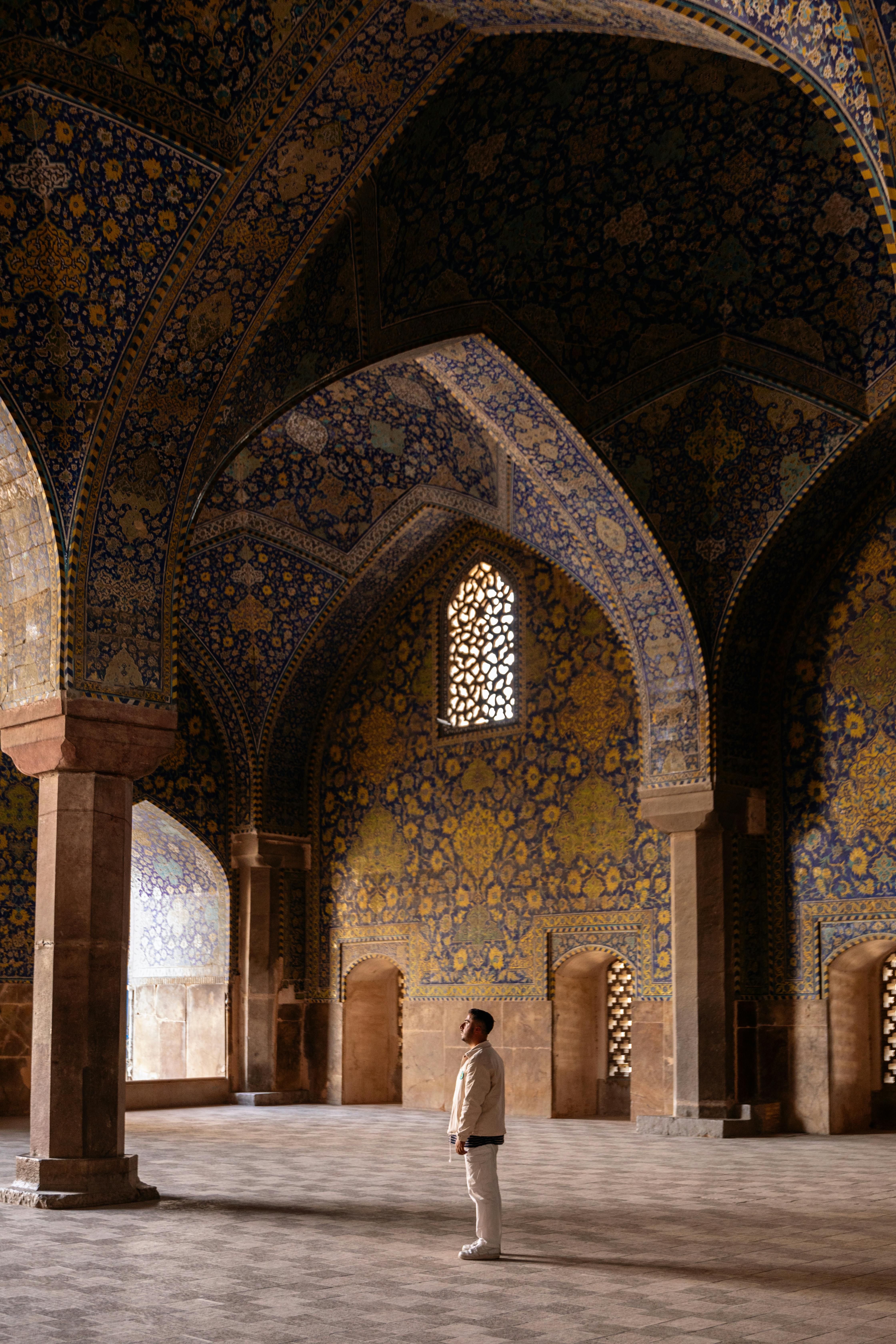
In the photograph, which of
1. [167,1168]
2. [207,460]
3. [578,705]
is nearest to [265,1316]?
[167,1168]

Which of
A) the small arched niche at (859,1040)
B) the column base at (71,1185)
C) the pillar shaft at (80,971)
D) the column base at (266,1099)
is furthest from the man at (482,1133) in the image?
the column base at (266,1099)

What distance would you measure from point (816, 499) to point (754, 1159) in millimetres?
5112

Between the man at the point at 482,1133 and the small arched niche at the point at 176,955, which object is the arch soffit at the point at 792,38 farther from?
the small arched niche at the point at 176,955

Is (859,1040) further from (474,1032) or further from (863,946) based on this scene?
(474,1032)

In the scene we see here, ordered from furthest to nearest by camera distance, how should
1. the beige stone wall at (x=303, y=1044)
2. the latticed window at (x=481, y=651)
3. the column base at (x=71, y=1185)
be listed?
the beige stone wall at (x=303, y=1044) → the latticed window at (x=481, y=651) → the column base at (x=71, y=1185)

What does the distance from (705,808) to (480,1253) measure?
6465mm

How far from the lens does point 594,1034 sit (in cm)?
1386

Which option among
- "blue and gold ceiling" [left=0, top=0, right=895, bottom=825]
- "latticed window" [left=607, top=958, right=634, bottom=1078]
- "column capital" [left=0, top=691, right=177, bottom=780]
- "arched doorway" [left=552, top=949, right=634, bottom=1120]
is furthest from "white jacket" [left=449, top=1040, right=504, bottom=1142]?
"latticed window" [left=607, top=958, right=634, bottom=1078]

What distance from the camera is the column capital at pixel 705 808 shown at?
39.5 ft

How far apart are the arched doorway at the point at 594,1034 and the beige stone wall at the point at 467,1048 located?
17 centimetres

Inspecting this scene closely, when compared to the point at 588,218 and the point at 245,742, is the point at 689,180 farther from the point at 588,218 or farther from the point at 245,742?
the point at 245,742

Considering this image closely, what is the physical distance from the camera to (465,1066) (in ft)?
19.6

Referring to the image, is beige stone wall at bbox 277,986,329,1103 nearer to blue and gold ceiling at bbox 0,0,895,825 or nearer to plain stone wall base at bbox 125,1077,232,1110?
plain stone wall base at bbox 125,1077,232,1110

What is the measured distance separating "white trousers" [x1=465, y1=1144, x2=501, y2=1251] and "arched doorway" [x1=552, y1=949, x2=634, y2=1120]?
765 cm
